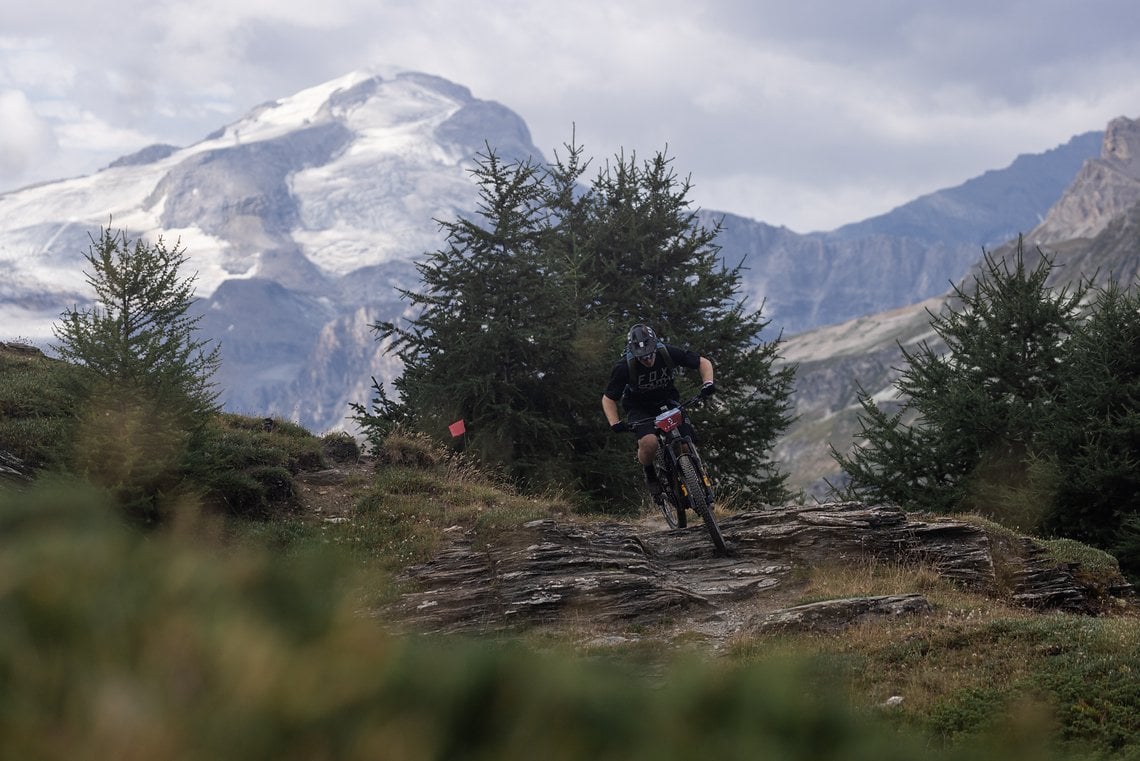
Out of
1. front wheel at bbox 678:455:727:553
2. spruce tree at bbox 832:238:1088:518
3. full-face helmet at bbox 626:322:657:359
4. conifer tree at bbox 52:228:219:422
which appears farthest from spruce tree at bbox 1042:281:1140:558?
conifer tree at bbox 52:228:219:422

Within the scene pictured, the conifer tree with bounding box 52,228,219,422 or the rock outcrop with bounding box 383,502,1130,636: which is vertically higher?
the conifer tree with bounding box 52,228,219,422

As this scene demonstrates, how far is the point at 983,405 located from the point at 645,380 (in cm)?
1375

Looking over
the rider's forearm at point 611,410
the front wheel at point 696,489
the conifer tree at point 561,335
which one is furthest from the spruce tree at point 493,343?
the rider's forearm at point 611,410

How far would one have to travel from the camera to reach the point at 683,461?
13250mm

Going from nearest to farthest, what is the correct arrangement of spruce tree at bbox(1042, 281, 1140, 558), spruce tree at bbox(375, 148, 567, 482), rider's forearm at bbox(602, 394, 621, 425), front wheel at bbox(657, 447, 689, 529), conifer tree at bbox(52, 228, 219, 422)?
rider's forearm at bbox(602, 394, 621, 425)
conifer tree at bbox(52, 228, 219, 422)
front wheel at bbox(657, 447, 689, 529)
spruce tree at bbox(1042, 281, 1140, 558)
spruce tree at bbox(375, 148, 567, 482)

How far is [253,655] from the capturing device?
1.76 m

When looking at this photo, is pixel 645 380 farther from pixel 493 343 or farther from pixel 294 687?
pixel 294 687

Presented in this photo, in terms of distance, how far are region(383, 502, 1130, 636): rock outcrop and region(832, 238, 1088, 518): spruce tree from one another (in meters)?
9.36

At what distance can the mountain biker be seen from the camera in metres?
13.0

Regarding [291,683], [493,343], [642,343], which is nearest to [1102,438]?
[642,343]

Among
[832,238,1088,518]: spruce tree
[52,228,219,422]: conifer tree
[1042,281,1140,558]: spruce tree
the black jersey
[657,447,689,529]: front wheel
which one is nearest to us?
the black jersey

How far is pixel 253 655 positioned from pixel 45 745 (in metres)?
0.35

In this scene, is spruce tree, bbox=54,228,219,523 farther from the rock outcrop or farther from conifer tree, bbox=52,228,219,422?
the rock outcrop

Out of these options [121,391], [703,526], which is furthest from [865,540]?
[121,391]
